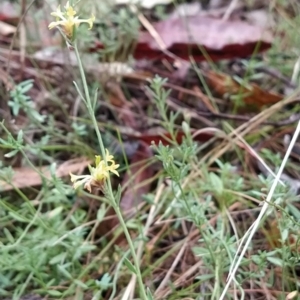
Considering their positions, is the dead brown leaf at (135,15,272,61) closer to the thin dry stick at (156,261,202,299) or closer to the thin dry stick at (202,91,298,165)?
the thin dry stick at (202,91,298,165)

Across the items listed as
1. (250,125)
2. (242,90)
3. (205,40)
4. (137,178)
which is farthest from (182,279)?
(205,40)

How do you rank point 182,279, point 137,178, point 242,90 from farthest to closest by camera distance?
1. point 242,90
2. point 137,178
3. point 182,279

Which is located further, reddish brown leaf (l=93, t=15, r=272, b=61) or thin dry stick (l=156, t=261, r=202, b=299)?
reddish brown leaf (l=93, t=15, r=272, b=61)

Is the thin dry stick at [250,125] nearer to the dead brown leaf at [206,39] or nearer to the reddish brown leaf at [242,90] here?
the reddish brown leaf at [242,90]

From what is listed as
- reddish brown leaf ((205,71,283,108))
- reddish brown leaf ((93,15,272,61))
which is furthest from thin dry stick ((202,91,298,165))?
reddish brown leaf ((93,15,272,61))

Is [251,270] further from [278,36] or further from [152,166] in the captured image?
[278,36]

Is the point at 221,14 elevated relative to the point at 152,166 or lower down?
elevated

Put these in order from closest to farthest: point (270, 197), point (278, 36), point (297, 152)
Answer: point (270, 197) < point (297, 152) < point (278, 36)

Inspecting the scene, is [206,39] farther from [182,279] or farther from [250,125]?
[182,279]

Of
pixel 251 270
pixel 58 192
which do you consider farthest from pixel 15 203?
pixel 251 270
